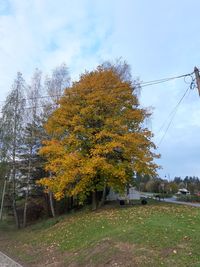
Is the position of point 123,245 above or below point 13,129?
below

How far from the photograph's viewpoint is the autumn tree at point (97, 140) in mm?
17406

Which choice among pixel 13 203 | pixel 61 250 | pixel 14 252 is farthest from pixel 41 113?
pixel 61 250

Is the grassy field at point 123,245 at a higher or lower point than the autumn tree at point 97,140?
lower

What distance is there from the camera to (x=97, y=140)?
18.5 meters

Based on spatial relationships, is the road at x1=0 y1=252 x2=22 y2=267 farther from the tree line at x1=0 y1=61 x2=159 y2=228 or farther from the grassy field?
the tree line at x1=0 y1=61 x2=159 y2=228

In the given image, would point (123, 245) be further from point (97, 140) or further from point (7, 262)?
point (97, 140)

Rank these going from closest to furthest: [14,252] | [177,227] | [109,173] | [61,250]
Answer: [177,227]
[61,250]
[14,252]
[109,173]

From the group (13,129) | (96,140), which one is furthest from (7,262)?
(13,129)

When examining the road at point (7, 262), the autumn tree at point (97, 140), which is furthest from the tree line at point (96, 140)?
the road at point (7, 262)

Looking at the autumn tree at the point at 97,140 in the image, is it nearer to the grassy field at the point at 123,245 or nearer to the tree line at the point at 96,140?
the tree line at the point at 96,140

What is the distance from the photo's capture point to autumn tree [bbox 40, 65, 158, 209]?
17.4m

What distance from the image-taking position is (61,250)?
1148cm

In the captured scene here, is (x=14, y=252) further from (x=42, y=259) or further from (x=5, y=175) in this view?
(x=5, y=175)

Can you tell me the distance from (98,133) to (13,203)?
37.2 ft
